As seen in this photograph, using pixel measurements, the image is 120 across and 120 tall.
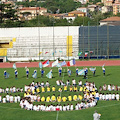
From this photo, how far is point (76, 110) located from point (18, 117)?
463 cm

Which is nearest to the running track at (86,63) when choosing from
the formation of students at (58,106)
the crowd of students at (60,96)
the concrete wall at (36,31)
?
the concrete wall at (36,31)

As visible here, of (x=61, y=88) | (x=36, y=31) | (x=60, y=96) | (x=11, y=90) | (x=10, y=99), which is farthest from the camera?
(x=36, y=31)

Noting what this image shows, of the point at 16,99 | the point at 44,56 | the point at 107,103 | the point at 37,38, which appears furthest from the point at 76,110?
the point at 37,38

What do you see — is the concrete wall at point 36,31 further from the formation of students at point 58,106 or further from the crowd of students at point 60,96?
the formation of students at point 58,106

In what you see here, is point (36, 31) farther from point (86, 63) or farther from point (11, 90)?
point (11, 90)

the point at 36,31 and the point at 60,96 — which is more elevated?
the point at 36,31

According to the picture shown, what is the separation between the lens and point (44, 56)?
69.4 metres

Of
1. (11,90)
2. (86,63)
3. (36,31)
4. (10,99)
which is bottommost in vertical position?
(10,99)

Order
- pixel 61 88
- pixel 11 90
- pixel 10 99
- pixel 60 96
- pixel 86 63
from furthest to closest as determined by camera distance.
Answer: pixel 86 63 < pixel 61 88 < pixel 11 90 < pixel 60 96 < pixel 10 99

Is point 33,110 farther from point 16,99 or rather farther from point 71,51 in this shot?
point 71,51

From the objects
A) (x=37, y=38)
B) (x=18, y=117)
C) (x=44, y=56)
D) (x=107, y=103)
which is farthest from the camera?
(x=37, y=38)

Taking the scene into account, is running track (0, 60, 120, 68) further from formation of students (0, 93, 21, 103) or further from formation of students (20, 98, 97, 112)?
formation of students (20, 98, 97, 112)

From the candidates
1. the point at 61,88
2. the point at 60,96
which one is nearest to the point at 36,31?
the point at 61,88

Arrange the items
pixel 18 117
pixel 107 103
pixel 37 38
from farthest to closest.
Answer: pixel 37 38
pixel 107 103
pixel 18 117
